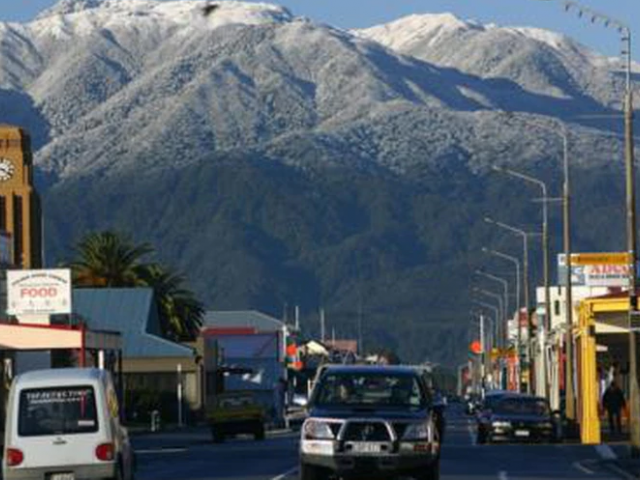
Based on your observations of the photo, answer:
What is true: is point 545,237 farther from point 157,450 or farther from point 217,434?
point 157,450

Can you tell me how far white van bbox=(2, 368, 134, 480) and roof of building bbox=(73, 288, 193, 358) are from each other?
7748 cm

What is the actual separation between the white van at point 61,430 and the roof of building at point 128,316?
254ft

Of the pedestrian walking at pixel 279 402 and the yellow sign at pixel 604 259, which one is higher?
the yellow sign at pixel 604 259

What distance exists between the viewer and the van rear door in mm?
36938

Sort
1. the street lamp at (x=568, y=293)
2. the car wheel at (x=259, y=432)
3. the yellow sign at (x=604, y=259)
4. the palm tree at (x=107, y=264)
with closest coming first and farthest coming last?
the yellow sign at (x=604, y=259), the street lamp at (x=568, y=293), the car wheel at (x=259, y=432), the palm tree at (x=107, y=264)

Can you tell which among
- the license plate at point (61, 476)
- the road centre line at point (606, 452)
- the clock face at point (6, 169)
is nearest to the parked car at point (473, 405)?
the road centre line at point (606, 452)

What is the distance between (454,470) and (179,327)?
8326 centimetres

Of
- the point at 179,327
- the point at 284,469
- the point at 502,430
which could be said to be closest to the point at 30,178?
the point at 179,327

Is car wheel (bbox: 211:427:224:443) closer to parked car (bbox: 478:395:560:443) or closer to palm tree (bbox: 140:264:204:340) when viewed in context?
parked car (bbox: 478:395:560:443)

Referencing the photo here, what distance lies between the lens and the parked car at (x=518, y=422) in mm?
68375

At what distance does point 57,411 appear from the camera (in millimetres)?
37188

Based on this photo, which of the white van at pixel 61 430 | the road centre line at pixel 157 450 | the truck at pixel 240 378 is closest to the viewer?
the white van at pixel 61 430

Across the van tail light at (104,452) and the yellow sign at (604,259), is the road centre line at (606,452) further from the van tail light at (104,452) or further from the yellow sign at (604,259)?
the van tail light at (104,452)

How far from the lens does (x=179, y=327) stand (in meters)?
131
